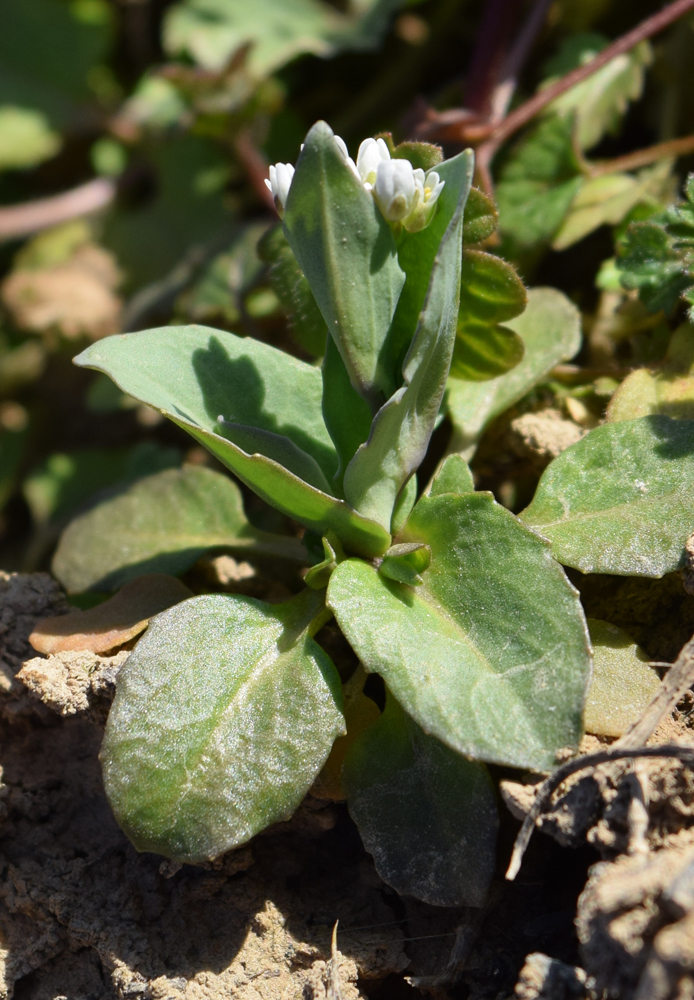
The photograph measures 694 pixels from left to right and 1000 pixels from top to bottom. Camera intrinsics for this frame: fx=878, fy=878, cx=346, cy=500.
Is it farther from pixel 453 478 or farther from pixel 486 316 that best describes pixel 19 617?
pixel 486 316

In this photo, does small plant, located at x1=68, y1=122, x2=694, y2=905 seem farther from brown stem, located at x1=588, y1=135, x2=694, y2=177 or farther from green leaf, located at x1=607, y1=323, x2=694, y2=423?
brown stem, located at x1=588, y1=135, x2=694, y2=177

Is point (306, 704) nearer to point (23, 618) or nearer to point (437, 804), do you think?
point (437, 804)

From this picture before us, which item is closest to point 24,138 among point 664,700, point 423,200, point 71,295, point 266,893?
point 71,295

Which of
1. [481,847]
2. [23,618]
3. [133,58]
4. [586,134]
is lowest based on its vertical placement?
[481,847]

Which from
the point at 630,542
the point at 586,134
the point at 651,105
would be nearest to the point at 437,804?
the point at 630,542

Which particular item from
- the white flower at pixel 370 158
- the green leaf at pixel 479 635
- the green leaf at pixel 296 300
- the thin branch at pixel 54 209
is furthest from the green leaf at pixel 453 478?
the thin branch at pixel 54 209
